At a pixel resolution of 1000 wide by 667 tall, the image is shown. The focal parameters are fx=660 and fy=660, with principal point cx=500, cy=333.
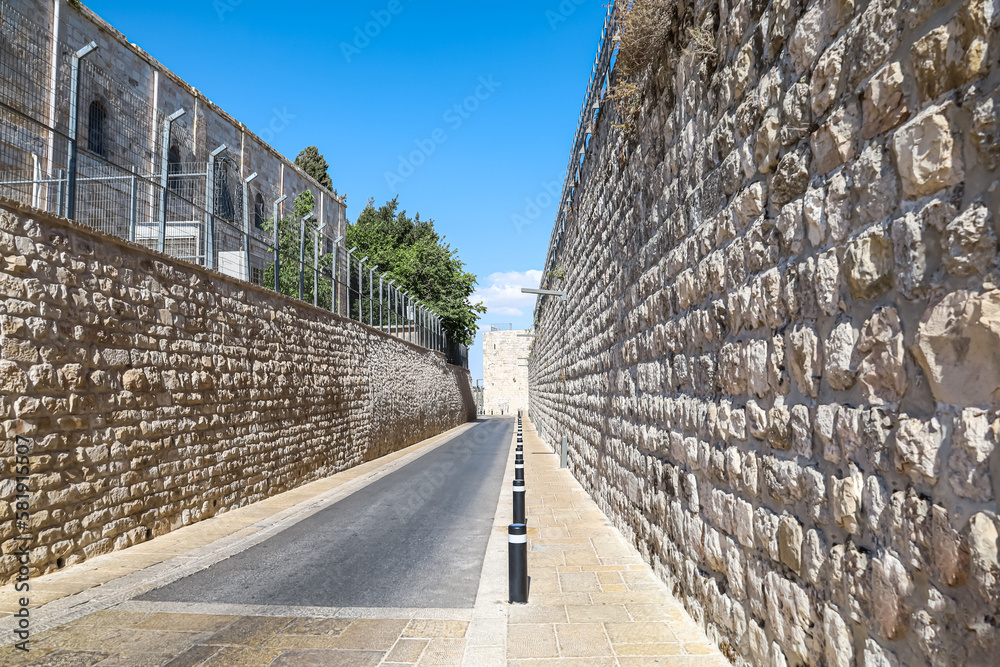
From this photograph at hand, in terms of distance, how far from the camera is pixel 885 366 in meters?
2.08

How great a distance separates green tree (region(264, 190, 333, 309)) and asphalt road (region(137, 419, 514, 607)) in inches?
156


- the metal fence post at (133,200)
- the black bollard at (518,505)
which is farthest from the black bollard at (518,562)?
the metal fence post at (133,200)

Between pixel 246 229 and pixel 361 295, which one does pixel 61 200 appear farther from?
pixel 361 295

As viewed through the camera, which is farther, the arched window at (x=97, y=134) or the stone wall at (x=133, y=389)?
the arched window at (x=97, y=134)

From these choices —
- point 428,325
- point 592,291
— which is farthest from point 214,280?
point 428,325

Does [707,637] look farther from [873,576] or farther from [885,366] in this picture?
[885,366]

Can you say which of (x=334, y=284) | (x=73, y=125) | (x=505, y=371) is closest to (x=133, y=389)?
(x=73, y=125)

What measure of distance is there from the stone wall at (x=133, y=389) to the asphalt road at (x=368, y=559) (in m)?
1.29

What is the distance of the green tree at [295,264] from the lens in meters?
11.6

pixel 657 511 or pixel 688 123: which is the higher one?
pixel 688 123

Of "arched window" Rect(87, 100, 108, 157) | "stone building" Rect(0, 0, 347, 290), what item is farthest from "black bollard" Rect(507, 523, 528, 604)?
"arched window" Rect(87, 100, 108, 157)

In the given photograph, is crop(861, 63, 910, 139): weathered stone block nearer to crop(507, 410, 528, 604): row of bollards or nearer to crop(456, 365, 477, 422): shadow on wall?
crop(507, 410, 528, 604): row of bollards

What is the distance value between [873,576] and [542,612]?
2770mm

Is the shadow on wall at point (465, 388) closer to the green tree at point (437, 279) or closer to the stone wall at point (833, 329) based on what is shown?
the green tree at point (437, 279)
